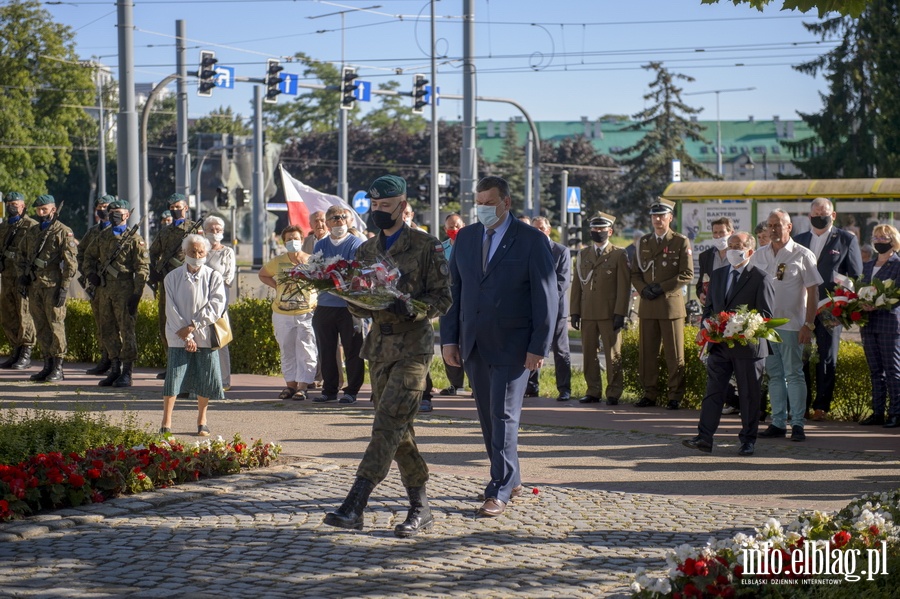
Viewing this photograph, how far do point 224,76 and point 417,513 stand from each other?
2557 centimetres

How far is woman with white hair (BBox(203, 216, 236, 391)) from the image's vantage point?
1380 cm

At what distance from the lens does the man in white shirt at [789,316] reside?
36.1 ft

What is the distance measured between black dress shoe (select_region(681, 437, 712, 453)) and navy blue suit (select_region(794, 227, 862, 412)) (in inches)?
88.7

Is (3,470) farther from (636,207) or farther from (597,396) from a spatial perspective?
(636,207)

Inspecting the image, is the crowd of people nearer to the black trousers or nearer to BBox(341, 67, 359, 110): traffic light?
the black trousers

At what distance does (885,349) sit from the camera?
11586 millimetres

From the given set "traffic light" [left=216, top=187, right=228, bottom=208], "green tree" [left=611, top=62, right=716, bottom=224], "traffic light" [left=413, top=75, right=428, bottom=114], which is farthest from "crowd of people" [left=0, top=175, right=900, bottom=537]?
"green tree" [left=611, top=62, right=716, bottom=224]

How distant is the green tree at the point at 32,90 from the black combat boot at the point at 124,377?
116ft

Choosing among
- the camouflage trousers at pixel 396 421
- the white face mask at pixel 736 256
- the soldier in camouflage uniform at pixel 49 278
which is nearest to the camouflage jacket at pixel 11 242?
the soldier in camouflage uniform at pixel 49 278

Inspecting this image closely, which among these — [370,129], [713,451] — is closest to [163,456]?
[713,451]

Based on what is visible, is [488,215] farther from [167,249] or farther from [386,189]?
[167,249]

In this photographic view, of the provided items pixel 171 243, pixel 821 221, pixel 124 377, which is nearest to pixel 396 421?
pixel 821 221

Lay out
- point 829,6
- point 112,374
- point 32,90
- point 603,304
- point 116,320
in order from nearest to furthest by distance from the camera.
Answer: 1. point 829,6
2. point 603,304
3. point 112,374
4. point 116,320
5. point 32,90

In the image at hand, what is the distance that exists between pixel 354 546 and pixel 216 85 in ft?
83.6
